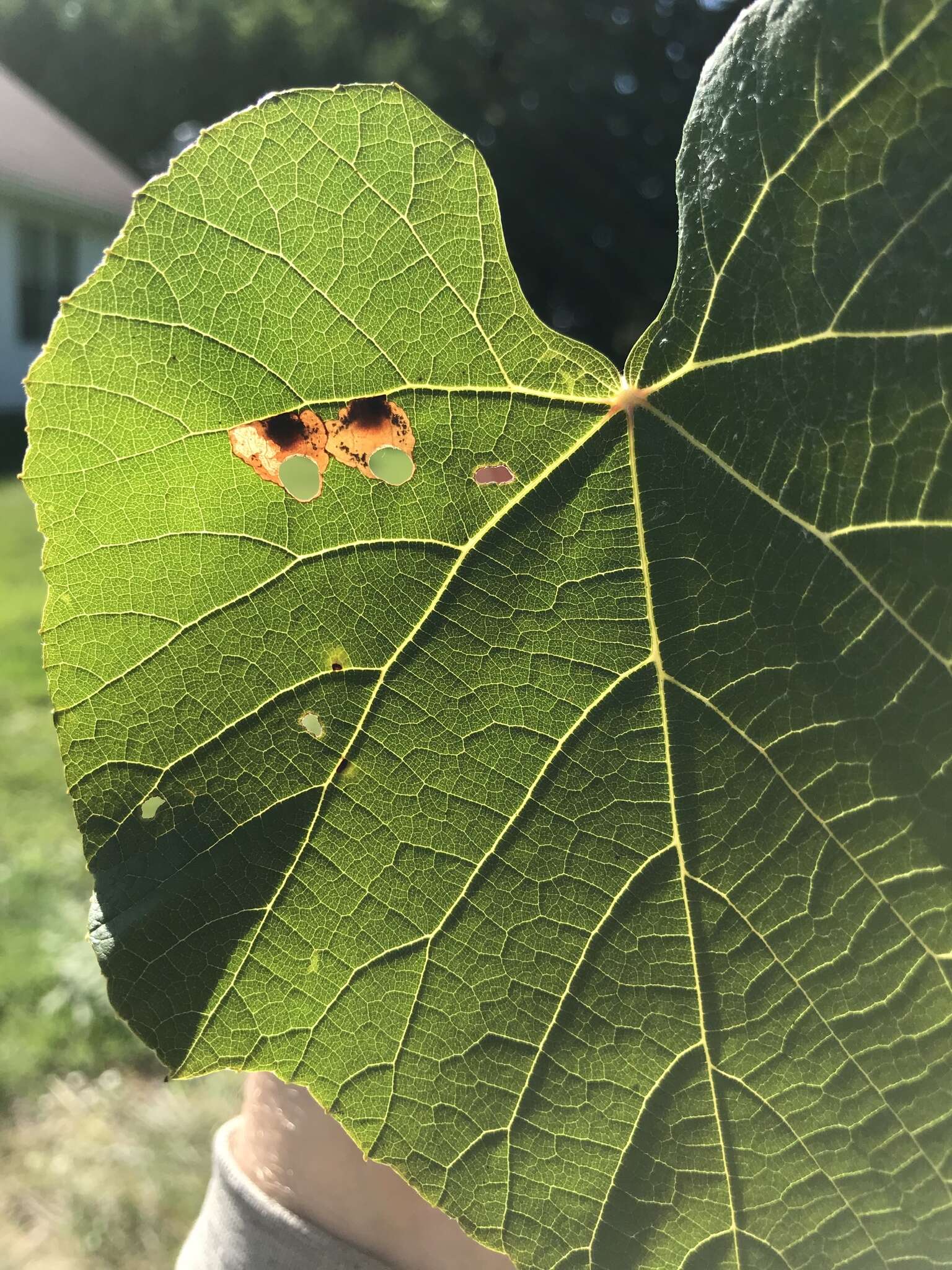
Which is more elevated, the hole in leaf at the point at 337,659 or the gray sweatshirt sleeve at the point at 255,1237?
the hole in leaf at the point at 337,659

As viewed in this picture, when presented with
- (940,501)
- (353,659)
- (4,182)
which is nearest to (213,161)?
(353,659)

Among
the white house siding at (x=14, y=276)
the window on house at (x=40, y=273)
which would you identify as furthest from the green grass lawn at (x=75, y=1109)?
the window on house at (x=40, y=273)

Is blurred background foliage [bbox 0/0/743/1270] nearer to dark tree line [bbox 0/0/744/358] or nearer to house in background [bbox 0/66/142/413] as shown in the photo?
dark tree line [bbox 0/0/744/358]

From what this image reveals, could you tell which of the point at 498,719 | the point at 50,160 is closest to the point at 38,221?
the point at 50,160

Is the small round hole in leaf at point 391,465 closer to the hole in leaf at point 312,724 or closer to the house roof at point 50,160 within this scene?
the hole in leaf at point 312,724

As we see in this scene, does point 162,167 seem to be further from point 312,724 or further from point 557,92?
point 312,724

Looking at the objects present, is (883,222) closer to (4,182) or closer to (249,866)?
(249,866)
